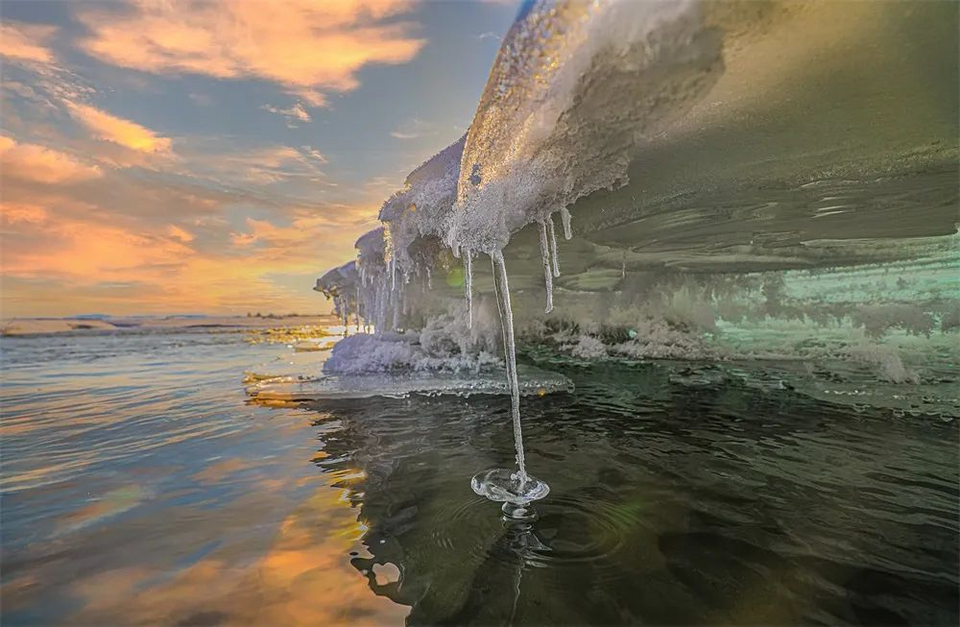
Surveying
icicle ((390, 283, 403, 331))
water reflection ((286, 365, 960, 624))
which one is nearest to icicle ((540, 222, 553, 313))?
water reflection ((286, 365, 960, 624))

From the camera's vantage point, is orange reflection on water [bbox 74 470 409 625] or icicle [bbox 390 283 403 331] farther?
icicle [bbox 390 283 403 331]

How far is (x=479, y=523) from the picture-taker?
3.06 metres

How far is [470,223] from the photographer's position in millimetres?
4645

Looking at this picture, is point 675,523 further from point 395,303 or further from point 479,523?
point 395,303

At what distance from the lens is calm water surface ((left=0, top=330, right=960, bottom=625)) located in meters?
2.21

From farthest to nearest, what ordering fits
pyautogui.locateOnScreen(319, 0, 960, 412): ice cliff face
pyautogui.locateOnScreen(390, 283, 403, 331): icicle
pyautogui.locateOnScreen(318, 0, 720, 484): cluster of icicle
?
pyautogui.locateOnScreen(390, 283, 403, 331): icicle, pyautogui.locateOnScreen(319, 0, 960, 412): ice cliff face, pyautogui.locateOnScreen(318, 0, 720, 484): cluster of icicle

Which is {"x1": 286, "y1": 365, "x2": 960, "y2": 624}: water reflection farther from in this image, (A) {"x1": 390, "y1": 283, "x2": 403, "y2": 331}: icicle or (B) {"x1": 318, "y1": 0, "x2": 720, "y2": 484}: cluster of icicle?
(A) {"x1": 390, "y1": 283, "x2": 403, "y2": 331}: icicle

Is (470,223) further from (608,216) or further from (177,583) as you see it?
(177,583)

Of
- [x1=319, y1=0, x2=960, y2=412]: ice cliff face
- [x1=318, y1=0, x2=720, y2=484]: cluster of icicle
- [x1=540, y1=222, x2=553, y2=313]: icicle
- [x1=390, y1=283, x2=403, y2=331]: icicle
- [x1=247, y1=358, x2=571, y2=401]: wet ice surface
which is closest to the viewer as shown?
[x1=318, y1=0, x2=720, y2=484]: cluster of icicle

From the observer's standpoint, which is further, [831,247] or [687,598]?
[831,247]

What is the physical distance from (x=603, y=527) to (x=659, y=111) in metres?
2.72

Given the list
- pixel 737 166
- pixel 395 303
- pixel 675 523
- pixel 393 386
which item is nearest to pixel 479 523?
pixel 675 523

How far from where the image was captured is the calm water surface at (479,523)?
221 cm

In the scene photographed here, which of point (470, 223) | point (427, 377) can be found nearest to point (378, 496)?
point (470, 223)
